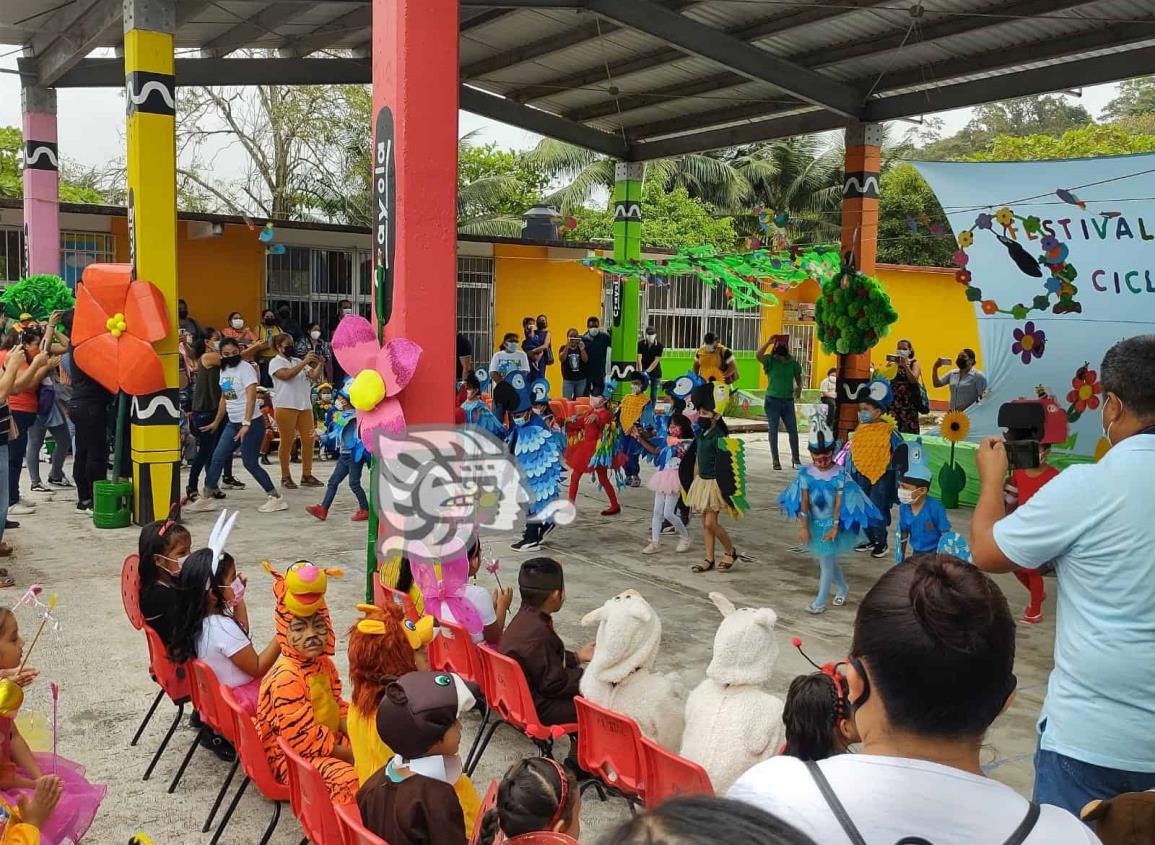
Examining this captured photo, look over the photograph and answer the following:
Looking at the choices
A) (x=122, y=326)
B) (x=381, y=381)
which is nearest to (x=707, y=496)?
(x=381, y=381)

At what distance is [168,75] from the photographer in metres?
8.18

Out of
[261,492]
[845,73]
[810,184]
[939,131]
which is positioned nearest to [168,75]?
[261,492]

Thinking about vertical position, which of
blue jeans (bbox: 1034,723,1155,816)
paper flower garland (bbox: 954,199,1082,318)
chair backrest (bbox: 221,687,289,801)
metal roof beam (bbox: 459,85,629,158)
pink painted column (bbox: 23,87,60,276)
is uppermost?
metal roof beam (bbox: 459,85,629,158)

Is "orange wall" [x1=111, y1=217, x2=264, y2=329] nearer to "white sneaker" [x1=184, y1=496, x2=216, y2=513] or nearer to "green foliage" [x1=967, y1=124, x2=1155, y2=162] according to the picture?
"white sneaker" [x1=184, y1=496, x2=216, y2=513]

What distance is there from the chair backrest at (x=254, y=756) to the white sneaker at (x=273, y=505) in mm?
5961

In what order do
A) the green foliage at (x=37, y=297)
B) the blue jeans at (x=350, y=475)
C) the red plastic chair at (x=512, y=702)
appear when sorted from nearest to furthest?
the red plastic chair at (x=512, y=702) → the blue jeans at (x=350, y=475) → the green foliage at (x=37, y=297)

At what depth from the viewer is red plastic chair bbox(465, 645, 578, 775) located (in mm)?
3875

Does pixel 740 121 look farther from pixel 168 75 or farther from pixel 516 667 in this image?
pixel 516 667

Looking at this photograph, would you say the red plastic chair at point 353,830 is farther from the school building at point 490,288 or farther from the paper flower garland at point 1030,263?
the school building at point 490,288

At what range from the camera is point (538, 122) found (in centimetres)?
1393

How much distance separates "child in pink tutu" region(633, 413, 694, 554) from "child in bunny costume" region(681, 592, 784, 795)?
4646mm

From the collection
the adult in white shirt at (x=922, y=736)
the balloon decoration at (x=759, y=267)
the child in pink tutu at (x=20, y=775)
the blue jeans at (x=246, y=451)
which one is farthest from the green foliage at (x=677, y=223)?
the adult in white shirt at (x=922, y=736)

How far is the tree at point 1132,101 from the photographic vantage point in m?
33.1

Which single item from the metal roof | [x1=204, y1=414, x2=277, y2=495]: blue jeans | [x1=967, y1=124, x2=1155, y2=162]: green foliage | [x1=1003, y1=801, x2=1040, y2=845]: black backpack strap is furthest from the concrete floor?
[x1=967, y1=124, x2=1155, y2=162]: green foliage
